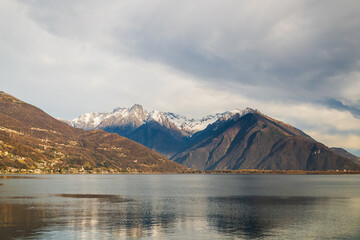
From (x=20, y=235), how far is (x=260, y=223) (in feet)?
164

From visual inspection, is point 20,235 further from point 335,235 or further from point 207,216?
point 335,235

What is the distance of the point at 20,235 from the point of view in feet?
185

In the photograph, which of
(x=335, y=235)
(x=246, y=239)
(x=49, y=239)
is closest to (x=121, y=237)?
(x=49, y=239)

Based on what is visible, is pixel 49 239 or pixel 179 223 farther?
pixel 179 223

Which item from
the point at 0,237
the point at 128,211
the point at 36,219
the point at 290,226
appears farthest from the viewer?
the point at 128,211

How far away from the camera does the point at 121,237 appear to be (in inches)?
2237

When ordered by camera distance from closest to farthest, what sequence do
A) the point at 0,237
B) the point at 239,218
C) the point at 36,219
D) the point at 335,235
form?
the point at 0,237, the point at 335,235, the point at 36,219, the point at 239,218

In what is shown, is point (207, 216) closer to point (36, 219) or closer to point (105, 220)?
point (105, 220)

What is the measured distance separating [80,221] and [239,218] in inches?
1521

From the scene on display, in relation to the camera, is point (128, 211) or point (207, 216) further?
point (128, 211)

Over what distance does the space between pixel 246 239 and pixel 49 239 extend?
34.3 meters

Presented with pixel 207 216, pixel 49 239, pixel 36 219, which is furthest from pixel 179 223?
pixel 36 219

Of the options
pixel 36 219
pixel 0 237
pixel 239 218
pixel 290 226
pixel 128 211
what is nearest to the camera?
pixel 0 237

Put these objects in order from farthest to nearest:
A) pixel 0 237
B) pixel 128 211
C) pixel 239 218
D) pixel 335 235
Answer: pixel 128 211 → pixel 239 218 → pixel 335 235 → pixel 0 237
